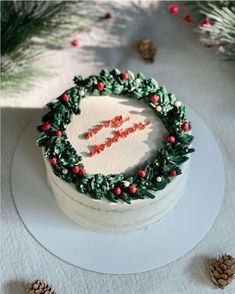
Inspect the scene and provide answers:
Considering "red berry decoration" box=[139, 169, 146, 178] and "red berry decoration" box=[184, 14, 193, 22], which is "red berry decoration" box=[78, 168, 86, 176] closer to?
"red berry decoration" box=[139, 169, 146, 178]

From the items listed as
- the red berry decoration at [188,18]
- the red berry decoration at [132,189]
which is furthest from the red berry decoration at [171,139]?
the red berry decoration at [188,18]

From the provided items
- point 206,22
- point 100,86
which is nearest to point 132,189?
point 100,86

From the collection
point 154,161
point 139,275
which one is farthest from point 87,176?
point 139,275

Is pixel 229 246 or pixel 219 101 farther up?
pixel 219 101

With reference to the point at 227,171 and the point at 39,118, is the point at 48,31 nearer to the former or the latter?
the point at 39,118

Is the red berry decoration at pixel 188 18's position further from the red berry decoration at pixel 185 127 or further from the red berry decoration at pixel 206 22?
the red berry decoration at pixel 185 127

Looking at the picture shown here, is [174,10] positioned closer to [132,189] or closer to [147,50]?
[147,50]
